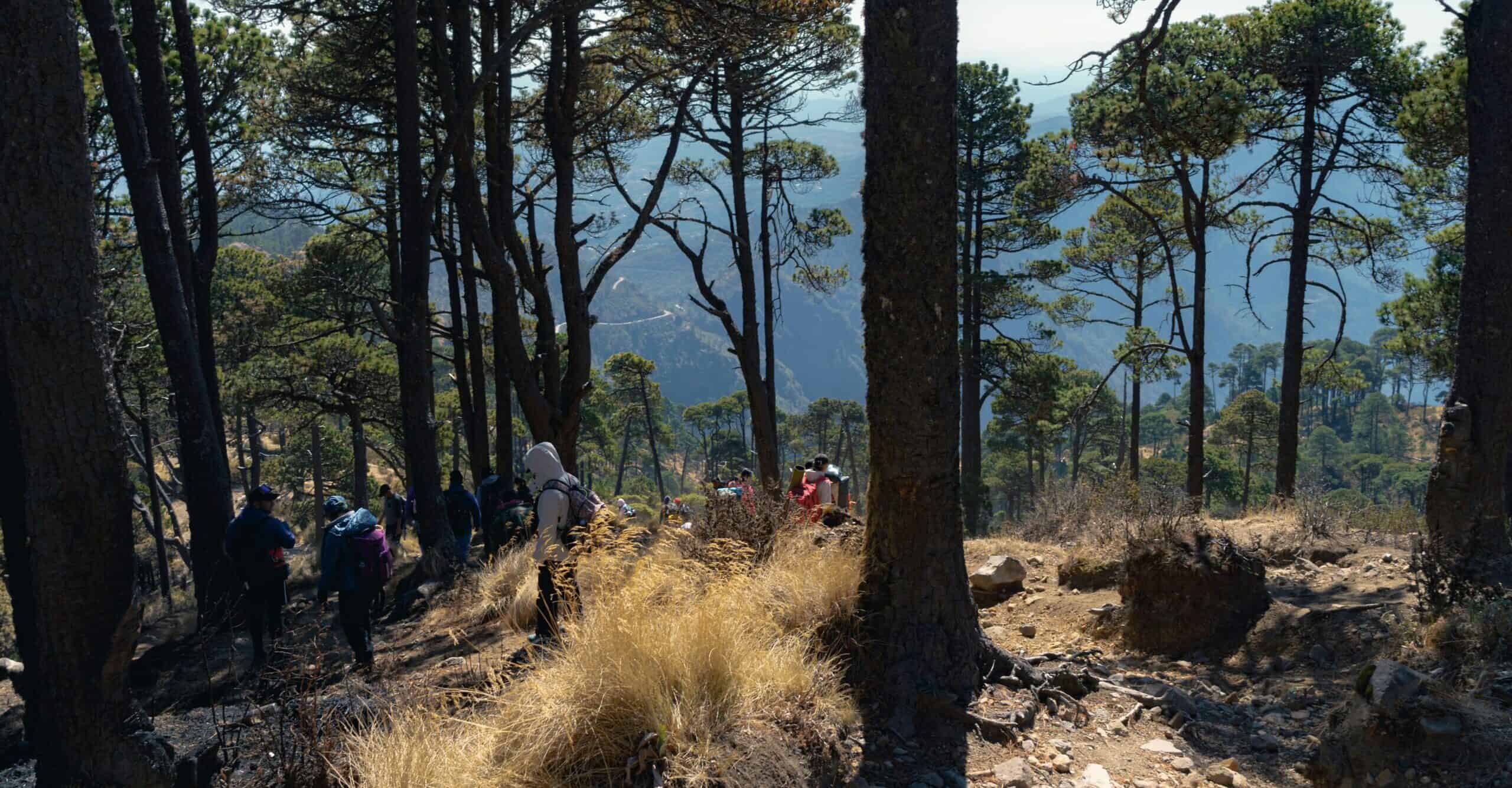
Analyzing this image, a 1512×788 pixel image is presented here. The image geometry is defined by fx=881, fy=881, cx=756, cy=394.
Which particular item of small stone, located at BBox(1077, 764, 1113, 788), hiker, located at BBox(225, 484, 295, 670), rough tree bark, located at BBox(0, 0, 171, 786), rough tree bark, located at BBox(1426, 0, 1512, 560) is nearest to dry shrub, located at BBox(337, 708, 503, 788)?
rough tree bark, located at BBox(0, 0, 171, 786)

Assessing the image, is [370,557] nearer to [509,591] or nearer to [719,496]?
[509,591]

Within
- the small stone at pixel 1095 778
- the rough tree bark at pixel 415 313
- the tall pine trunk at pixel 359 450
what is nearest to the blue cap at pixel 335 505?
the rough tree bark at pixel 415 313

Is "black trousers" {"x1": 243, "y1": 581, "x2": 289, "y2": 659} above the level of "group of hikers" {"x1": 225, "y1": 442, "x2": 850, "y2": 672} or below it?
below

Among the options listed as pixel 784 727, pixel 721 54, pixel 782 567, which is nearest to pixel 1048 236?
pixel 721 54

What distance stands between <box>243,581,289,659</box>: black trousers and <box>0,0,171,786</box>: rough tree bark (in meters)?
3.21

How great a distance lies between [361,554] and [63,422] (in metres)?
2.77

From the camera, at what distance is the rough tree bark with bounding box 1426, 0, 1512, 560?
640 cm

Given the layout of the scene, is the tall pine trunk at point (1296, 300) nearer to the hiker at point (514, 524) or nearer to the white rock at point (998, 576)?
the white rock at point (998, 576)

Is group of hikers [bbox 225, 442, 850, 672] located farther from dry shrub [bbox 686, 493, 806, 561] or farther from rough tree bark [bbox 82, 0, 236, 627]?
rough tree bark [bbox 82, 0, 236, 627]

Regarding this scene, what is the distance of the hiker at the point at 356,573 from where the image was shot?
6.90 meters

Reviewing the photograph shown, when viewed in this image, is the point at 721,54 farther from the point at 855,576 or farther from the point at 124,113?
the point at 855,576

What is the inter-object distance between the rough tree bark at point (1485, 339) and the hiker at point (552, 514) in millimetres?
6221

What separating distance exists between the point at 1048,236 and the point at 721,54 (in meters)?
13.6

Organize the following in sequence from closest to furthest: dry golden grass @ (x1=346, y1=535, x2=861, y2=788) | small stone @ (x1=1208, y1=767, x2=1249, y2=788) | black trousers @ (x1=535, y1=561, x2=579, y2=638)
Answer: dry golden grass @ (x1=346, y1=535, x2=861, y2=788)
small stone @ (x1=1208, y1=767, x2=1249, y2=788)
black trousers @ (x1=535, y1=561, x2=579, y2=638)
